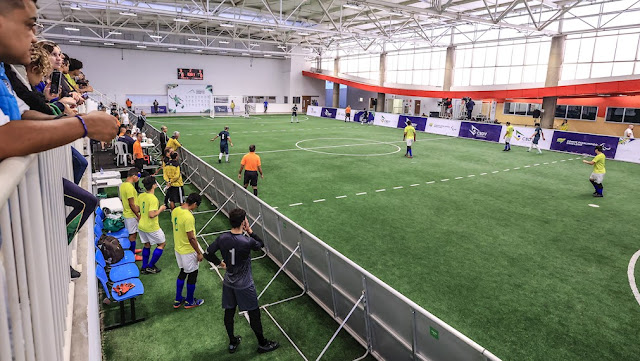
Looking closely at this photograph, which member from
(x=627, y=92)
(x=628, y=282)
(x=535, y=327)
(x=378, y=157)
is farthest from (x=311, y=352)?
(x=627, y=92)

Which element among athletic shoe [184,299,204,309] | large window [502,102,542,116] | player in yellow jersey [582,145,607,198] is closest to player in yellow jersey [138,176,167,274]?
athletic shoe [184,299,204,309]

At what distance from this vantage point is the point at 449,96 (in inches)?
1495

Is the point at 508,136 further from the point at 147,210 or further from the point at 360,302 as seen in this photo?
the point at 147,210

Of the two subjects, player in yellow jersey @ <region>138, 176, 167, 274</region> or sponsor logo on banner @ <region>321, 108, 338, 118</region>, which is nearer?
player in yellow jersey @ <region>138, 176, 167, 274</region>

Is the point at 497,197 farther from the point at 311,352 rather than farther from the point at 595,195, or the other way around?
the point at 311,352

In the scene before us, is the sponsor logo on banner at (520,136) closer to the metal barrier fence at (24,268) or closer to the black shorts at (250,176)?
the black shorts at (250,176)

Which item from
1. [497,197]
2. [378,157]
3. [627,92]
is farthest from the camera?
[627,92]

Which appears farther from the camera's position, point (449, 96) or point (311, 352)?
point (449, 96)

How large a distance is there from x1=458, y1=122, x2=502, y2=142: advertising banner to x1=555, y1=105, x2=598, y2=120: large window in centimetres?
1343

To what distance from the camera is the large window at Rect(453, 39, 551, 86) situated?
3653cm

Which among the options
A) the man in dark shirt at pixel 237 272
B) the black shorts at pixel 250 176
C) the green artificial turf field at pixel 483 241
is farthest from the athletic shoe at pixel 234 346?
the black shorts at pixel 250 176

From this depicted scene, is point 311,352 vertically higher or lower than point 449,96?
lower

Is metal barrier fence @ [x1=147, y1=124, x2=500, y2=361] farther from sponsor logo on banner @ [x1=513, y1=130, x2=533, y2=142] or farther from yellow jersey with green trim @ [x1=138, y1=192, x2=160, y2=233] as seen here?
sponsor logo on banner @ [x1=513, y1=130, x2=533, y2=142]

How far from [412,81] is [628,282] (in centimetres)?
4250
